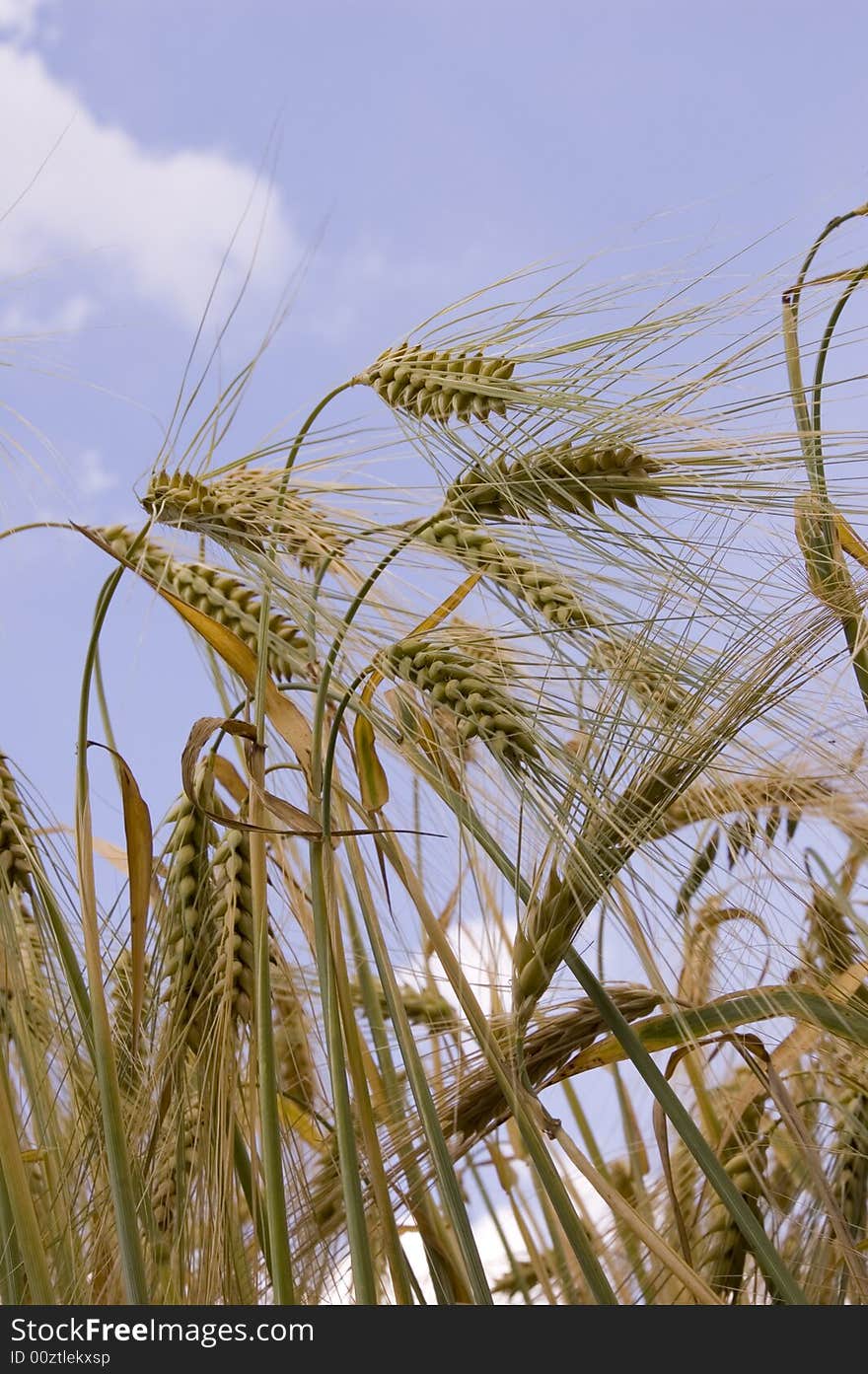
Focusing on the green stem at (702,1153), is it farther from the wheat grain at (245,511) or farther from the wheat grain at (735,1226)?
the wheat grain at (245,511)

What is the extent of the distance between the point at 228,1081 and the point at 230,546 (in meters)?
0.33

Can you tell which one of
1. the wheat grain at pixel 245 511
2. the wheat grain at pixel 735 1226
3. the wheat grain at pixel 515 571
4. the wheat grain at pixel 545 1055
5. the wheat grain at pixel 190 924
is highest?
the wheat grain at pixel 245 511

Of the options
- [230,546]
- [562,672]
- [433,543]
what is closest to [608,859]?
[562,672]

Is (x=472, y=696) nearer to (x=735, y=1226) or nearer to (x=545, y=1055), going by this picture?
(x=545, y=1055)

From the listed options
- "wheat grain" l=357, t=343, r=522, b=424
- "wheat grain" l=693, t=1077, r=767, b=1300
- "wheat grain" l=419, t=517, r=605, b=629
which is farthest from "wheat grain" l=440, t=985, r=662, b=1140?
"wheat grain" l=357, t=343, r=522, b=424

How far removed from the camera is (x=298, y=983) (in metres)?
0.87

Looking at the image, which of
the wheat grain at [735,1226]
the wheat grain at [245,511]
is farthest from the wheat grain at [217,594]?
the wheat grain at [735,1226]

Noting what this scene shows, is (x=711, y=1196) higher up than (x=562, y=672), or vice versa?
(x=562, y=672)

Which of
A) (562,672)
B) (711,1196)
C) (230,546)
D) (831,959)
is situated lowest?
(711,1196)

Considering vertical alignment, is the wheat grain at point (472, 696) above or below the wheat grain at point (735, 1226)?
above

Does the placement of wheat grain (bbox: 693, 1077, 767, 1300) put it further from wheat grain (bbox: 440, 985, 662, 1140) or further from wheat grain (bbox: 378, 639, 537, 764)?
wheat grain (bbox: 378, 639, 537, 764)

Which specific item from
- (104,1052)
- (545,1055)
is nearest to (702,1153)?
(545,1055)

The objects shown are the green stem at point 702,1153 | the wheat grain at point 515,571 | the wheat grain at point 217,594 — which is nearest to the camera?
the green stem at point 702,1153

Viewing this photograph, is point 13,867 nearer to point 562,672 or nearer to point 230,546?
point 230,546
